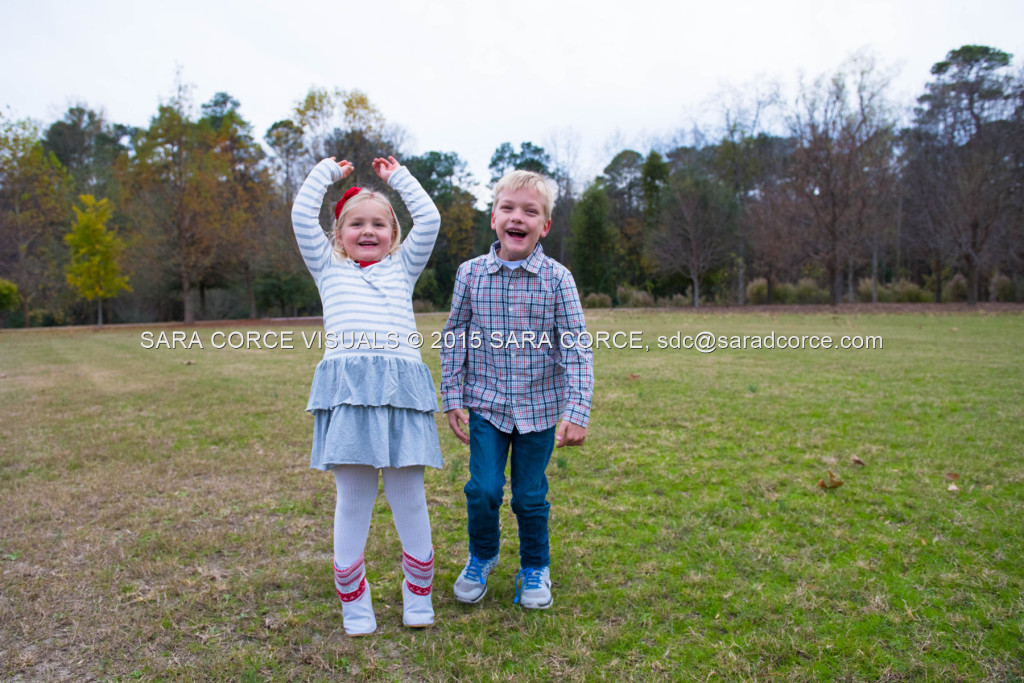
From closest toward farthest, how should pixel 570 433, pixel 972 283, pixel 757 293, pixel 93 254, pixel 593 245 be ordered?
pixel 570 433, pixel 972 283, pixel 93 254, pixel 757 293, pixel 593 245

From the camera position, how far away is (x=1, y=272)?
28047 mm

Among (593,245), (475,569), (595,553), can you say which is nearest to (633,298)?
(593,245)

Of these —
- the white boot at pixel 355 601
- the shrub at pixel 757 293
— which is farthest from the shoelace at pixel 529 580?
the shrub at pixel 757 293

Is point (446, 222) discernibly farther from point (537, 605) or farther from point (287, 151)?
point (537, 605)

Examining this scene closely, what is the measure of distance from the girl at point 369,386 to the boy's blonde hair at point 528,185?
0.97ft

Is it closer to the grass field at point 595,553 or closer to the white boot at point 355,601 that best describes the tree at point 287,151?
the grass field at point 595,553

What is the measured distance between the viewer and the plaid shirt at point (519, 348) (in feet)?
7.91

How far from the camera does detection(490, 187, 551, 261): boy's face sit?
2410 mm

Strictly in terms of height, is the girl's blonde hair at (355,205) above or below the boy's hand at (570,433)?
above

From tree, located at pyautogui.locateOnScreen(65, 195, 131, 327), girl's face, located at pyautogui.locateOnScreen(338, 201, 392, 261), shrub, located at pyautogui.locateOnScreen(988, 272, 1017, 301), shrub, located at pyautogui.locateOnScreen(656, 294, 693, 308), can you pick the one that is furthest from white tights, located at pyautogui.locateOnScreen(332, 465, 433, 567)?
shrub, located at pyautogui.locateOnScreen(988, 272, 1017, 301)

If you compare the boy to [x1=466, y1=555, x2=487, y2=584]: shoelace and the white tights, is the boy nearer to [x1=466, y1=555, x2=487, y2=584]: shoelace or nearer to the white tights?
[x1=466, y1=555, x2=487, y2=584]: shoelace

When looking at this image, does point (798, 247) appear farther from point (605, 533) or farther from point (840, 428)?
point (605, 533)

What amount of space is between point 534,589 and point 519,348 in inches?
36.4

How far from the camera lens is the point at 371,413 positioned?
2195 millimetres
